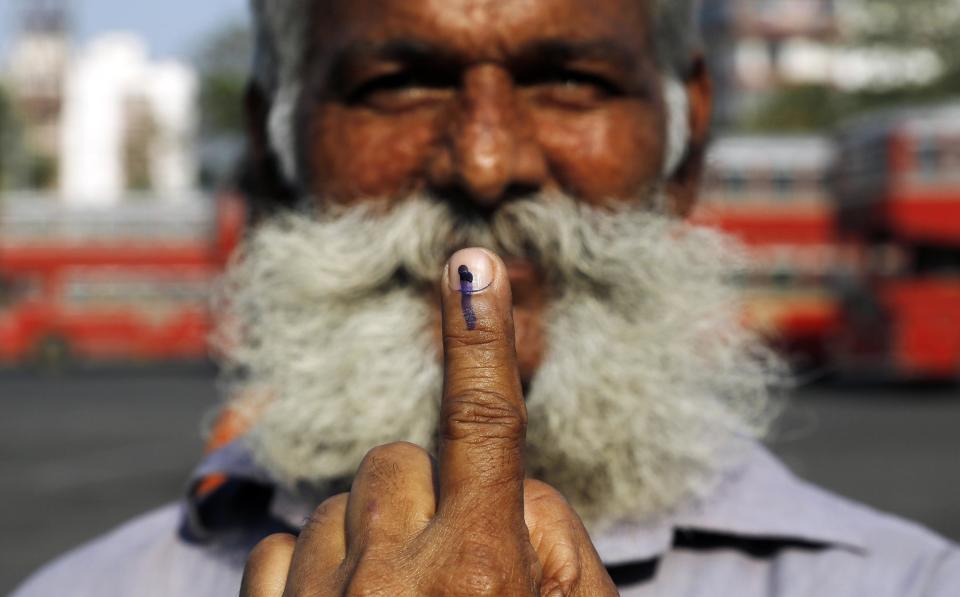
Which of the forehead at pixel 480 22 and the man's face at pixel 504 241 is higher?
the forehead at pixel 480 22

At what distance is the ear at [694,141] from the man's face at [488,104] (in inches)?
4.4

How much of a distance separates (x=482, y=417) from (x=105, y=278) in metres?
22.2

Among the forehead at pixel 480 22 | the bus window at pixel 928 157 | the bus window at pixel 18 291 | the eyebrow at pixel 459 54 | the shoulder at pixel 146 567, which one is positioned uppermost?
the forehead at pixel 480 22

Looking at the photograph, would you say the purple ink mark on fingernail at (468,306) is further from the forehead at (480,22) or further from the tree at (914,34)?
the tree at (914,34)

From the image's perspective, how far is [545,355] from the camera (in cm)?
125

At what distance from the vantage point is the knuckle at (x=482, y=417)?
0.73 metres

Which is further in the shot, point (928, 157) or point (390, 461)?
point (928, 157)

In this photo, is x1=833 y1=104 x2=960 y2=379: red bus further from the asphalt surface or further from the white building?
the white building

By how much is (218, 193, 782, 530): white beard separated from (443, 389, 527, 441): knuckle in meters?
0.49

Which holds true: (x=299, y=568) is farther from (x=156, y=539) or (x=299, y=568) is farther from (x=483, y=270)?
(x=156, y=539)

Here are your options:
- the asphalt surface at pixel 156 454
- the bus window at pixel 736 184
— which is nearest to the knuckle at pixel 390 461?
the asphalt surface at pixel 156 454

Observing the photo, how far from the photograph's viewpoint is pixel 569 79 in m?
1.29

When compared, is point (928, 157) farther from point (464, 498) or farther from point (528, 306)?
point (464, 498)

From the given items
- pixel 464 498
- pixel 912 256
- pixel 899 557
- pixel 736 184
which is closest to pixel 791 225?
pixel 736 184
